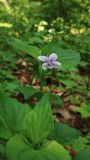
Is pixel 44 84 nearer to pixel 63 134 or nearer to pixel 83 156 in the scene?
pixel 63 134

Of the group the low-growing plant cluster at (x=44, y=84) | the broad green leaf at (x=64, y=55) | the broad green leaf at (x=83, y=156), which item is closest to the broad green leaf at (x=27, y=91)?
the low-growing plant cluster at (x=44, y=84)

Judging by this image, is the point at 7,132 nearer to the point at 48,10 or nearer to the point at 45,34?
the point at 45,34

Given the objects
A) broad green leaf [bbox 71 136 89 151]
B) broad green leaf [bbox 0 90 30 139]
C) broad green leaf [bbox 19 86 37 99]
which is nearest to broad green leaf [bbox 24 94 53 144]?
broad green leaf [bbox 0 90 30 139]

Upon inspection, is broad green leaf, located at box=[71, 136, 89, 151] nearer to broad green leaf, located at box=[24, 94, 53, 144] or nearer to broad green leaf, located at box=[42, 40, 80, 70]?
broad green leaf, located at box=[42, 40, 80, 70]

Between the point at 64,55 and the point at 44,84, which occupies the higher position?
the point at 64,55

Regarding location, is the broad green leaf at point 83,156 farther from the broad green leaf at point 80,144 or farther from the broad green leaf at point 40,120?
the broad green leaf at point 80,144

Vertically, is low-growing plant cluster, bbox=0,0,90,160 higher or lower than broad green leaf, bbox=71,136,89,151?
higher

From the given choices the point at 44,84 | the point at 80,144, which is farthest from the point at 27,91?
the point at 80,144
